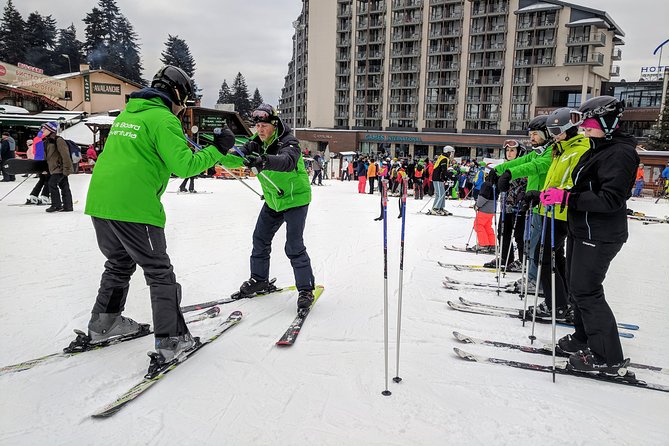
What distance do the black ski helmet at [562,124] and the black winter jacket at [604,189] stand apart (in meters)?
0.73

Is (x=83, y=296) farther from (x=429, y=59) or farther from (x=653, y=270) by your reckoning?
(x=429, y=59)

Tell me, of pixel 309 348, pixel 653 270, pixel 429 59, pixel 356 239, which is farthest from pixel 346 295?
pixel 429 59

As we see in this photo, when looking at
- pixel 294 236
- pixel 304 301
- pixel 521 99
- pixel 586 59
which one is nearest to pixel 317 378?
pixel 304 301

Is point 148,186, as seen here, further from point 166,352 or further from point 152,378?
point 152,378

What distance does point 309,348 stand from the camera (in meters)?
3.21

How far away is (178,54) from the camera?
218 ft

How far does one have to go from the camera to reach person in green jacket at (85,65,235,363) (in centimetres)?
272

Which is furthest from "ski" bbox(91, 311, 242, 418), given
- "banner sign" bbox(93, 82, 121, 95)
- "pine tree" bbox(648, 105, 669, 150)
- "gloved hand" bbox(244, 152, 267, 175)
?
Answer: "pine tree" bbox(648, 105, 669, 150)

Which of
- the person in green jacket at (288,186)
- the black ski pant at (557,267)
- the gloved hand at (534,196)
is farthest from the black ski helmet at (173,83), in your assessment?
the black ski pant at (557,267)

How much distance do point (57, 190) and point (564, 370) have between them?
32.6 ft

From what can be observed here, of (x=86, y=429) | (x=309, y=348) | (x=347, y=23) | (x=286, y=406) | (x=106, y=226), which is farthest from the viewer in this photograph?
(x=347, y=23)

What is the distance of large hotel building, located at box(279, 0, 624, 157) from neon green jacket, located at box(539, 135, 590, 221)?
159 feet

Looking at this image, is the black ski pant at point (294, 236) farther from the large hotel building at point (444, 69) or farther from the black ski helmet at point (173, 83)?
the large hotel building at point (444, 69)

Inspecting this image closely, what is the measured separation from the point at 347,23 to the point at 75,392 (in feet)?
207
